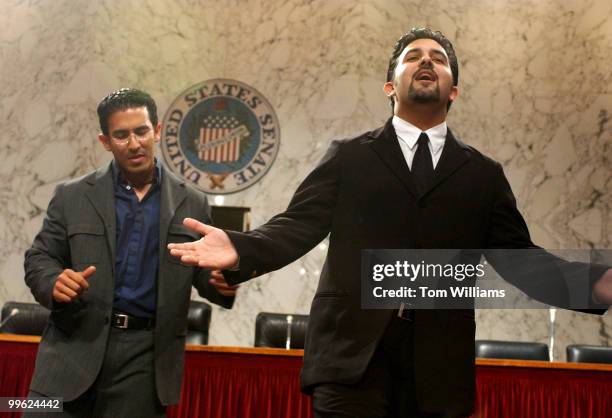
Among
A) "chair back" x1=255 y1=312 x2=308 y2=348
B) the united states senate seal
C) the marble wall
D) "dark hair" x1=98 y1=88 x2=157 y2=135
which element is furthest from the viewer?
the united states senate seal

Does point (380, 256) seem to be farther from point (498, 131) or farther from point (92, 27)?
point (92, 27)

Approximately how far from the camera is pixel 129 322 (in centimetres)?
225

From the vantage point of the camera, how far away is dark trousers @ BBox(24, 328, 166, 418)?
2152mm

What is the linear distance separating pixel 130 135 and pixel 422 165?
1.24m

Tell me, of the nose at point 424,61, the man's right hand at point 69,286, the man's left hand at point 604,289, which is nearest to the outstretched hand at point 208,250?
the man's right hand at point 69,286

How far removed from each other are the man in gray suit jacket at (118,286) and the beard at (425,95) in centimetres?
83

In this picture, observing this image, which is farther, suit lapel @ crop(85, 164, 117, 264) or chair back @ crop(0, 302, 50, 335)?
chair back @ crop(0, 302, 50, 335)

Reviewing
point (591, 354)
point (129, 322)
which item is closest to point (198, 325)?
point (129, 322)

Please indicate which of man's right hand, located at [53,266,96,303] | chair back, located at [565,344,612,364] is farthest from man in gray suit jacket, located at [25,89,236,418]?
chair back, located at [565,344,612,364]

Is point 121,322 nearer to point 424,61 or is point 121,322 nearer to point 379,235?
point 379,235

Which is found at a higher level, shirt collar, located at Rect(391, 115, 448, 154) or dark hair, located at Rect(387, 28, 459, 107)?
dark hair, located at Rect(387, 28, 459, 107)

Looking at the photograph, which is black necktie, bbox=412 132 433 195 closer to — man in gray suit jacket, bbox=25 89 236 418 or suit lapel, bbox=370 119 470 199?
suit lapel, bbox=370 119 470 199

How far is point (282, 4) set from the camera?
6.23 meters

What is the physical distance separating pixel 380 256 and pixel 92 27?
17.9 ft
